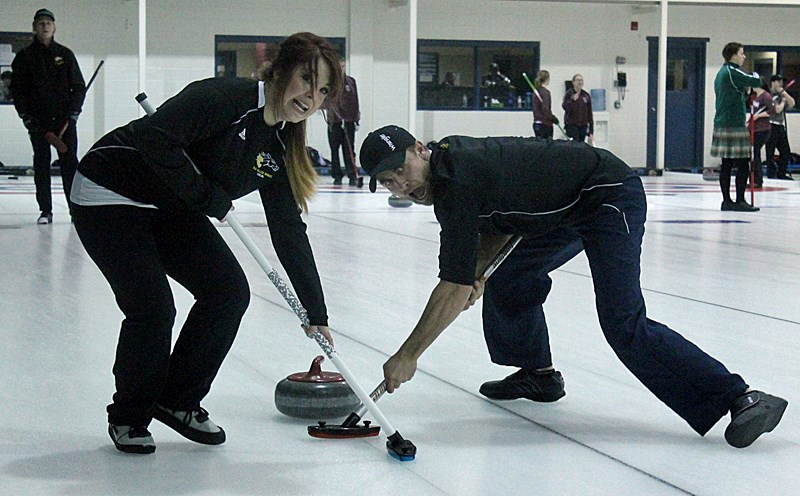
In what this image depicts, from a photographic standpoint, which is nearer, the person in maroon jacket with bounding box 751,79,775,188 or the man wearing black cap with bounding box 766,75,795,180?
the person in maroon jacket with bounding box 751,79,775,188

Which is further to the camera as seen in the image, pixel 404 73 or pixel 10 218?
pixel 404 73

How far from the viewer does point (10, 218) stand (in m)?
11.8

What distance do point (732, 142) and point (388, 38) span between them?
37.4 feet

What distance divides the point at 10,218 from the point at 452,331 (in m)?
7.22

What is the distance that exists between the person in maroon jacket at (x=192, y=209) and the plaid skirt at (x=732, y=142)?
9.90 metres

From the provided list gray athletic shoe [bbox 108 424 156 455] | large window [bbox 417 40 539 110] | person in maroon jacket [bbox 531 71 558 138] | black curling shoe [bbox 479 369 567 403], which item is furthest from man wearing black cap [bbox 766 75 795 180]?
gray athletic shoe [bbox 108 424 156 455]

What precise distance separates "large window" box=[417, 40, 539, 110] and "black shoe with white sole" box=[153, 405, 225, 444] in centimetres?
2020

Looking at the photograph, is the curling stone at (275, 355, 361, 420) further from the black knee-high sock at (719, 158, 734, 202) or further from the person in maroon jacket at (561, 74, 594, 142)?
the person in maroon jacket at (561, 74, 594, 142)

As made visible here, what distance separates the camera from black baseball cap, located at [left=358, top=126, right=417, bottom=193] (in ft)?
11.0

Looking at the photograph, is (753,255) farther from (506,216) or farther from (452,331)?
(506,216)

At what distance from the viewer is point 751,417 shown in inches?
141

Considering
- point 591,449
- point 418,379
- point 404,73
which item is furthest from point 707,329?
point 404,73

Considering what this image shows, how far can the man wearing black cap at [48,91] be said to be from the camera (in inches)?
400

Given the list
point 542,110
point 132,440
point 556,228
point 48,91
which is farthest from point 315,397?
point 542,110
